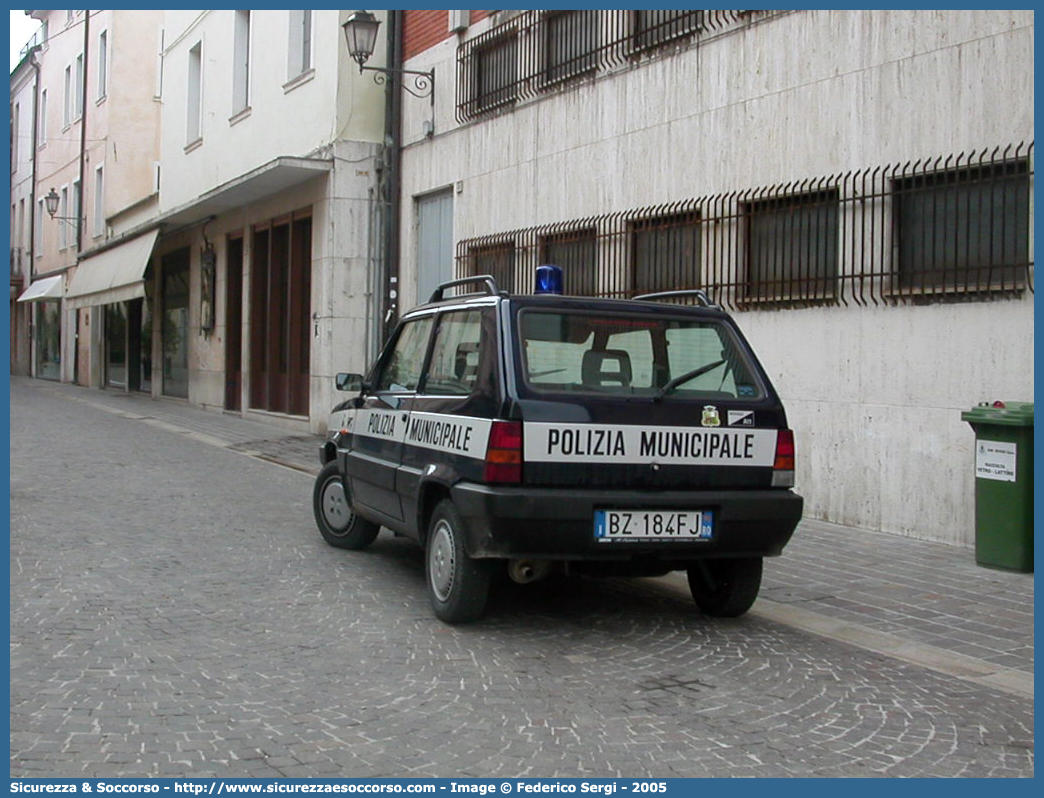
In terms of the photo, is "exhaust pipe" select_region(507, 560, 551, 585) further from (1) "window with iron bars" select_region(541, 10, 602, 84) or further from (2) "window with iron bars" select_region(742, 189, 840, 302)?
(1) "window with iron bars" select_region(541, 10, 602, 84)

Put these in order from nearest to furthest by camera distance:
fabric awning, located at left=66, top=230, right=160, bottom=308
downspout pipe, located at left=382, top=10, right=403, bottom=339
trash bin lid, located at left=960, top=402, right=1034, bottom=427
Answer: trash bin lid, located at left=960, top=402, right=1034, bottom=427 → downspout pipe, located at left=382, top=10, right=403, bottom=339 → fabric awning, located at left=66, top=230, right=160, bottom=308

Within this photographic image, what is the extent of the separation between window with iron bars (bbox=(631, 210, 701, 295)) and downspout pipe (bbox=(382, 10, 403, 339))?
623 cm

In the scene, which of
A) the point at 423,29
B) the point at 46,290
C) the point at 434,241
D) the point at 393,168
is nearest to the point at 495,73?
the point at 423,29

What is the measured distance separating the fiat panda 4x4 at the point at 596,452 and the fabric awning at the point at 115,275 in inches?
793

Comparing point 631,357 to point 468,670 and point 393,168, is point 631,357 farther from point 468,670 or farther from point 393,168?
point 393,168

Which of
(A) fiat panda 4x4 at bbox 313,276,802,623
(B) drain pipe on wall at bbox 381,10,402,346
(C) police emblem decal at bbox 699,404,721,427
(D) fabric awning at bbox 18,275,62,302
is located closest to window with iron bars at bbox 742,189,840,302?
(A) fiat panda 4x4 at bbox 313,276,802,623

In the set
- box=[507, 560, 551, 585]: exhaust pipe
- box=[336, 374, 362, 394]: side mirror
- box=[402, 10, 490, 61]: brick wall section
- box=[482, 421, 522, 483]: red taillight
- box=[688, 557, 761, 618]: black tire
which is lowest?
box=[688, 557, 761, 618]: black tire

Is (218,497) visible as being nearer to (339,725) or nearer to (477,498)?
(477,498)

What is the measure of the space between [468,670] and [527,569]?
0.93 meters

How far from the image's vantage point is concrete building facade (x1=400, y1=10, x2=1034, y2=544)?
9086mm

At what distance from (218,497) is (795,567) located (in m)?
5.65

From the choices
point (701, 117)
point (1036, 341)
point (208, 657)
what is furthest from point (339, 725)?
point (701, 117)

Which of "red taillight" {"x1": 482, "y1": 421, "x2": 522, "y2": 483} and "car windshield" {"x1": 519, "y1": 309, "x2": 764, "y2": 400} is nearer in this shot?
"red taillight" {"x1": 482, "y1": 421, "x2": 522, "y2": 483}
